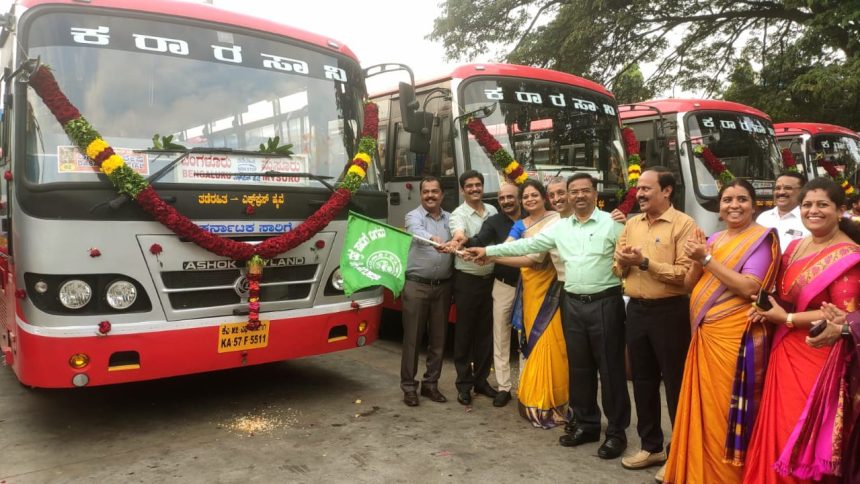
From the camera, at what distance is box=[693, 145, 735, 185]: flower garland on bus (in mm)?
8633

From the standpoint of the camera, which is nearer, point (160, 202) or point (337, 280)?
point (160, 202)

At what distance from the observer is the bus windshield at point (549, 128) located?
20.9 ft

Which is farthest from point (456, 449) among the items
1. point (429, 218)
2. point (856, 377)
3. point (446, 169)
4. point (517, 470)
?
point (446, 169)

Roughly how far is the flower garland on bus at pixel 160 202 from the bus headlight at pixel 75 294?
0.57 meters

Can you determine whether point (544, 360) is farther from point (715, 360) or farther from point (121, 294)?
point (121, 294)

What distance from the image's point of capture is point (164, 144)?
13.8 feet

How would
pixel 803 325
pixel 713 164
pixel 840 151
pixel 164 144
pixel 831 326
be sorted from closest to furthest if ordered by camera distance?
pixel 831 326, pixel 803 325, pixel 164 144, pixel 713 164, pixel 840 151

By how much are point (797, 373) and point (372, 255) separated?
275cm

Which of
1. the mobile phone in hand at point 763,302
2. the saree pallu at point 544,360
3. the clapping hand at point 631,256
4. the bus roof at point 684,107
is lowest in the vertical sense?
the saree pallu at point 544,360

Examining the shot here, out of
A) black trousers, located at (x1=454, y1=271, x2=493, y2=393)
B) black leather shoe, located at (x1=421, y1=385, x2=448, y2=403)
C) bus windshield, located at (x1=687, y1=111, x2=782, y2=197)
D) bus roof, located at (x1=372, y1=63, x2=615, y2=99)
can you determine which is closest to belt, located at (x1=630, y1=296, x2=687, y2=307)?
black trousers, located at (x1=454, y1=271, x2=493, y2=393)

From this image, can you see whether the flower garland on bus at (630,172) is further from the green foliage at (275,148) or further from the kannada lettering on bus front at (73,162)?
the kannada lettering on bus front at (73,162)

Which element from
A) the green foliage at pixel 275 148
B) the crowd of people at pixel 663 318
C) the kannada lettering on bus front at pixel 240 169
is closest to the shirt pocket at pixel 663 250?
the crowd of people at pixel 663 318

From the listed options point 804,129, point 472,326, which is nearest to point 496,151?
point 472,326

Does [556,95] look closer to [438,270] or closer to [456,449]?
[438,270]
